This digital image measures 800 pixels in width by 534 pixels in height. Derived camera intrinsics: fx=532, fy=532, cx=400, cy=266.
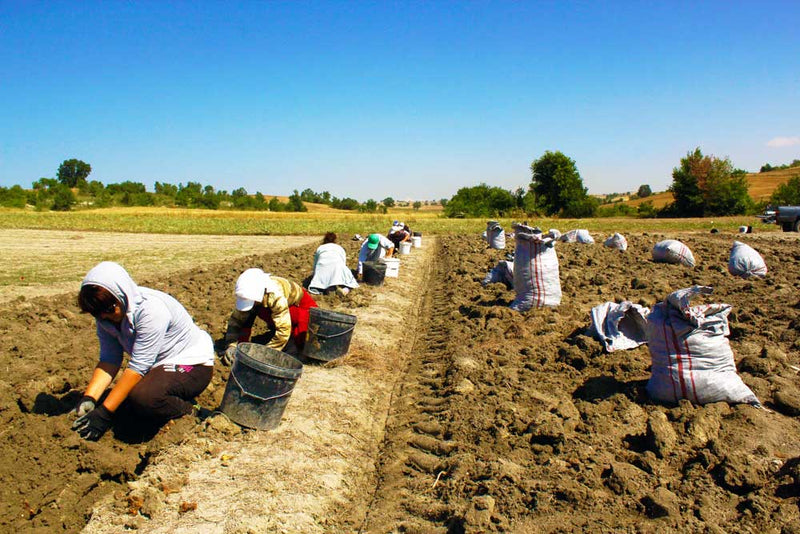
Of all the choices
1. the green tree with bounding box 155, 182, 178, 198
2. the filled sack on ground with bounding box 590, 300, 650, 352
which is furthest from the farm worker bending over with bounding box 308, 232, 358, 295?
the green tree with bounding box 155, 182, 178, 198

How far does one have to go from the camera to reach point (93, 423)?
11.3 ft

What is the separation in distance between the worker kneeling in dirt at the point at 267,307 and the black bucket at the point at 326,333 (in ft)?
0.42

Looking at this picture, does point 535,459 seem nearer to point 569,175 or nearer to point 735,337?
point 735,337

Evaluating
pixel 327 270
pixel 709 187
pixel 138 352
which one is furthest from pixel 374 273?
pixel 709 187

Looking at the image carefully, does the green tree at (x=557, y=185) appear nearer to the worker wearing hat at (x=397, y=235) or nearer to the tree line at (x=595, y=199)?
the tree line at (x=595, y=199)

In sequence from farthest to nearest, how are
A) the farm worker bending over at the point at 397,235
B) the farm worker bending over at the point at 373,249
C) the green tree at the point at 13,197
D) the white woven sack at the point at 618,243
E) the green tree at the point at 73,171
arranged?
the green tree at the point at 73,171, the green tree at the point at 13,197, the white woven sack at the point at 618,243, the farm worker bending over at the point at 397,235, the farm worker bending over at the point at 373,249

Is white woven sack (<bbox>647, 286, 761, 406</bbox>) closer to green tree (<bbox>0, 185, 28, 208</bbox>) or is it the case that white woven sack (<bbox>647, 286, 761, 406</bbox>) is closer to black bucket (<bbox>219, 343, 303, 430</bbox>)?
black bucket (<bbox>219, 343, 303, 430</bbox>)

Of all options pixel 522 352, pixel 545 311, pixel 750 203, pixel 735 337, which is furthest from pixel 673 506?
pixel 750 203

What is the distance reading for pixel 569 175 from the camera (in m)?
51.4

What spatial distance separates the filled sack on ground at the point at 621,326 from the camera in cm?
538

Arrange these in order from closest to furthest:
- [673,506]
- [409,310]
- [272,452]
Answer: [673,506] < [272,452] < [409,310]

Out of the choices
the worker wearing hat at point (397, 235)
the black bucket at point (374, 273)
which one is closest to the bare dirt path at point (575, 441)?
the black bucket at point (374, 273)

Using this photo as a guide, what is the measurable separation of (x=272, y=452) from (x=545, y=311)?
4.42 meters

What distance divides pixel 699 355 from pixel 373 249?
6.87 m
